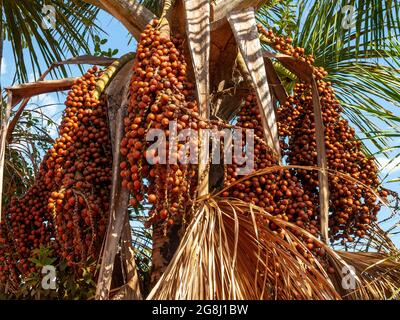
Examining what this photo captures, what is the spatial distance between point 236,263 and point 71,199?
28.5 inches

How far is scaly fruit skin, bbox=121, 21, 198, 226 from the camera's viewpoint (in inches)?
86.7

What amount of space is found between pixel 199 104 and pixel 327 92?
0.85 metres

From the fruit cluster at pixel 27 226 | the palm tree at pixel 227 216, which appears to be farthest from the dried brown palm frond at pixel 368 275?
the fruit cluster at pixel 27 226

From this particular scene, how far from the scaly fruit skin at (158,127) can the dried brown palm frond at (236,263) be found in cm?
12

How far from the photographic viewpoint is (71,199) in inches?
97.1

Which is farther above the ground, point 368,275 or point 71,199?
point 71,199

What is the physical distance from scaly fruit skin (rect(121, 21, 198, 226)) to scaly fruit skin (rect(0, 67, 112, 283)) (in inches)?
9.2

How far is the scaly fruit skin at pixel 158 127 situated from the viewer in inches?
86.7

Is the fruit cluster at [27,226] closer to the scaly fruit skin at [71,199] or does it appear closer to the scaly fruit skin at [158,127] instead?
the scaly fruit skin at [71,199]

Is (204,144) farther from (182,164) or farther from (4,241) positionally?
(4,241)

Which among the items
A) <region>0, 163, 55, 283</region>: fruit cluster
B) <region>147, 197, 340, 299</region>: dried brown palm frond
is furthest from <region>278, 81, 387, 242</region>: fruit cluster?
<region>0, 163, 55, 283</region>: fruit cluster

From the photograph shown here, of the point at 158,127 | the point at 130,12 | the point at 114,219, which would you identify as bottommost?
the point at 114,219

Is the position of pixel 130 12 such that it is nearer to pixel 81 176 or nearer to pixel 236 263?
pixel 81 176

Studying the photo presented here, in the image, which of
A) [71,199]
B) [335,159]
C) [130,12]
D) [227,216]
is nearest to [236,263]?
[227,216]
